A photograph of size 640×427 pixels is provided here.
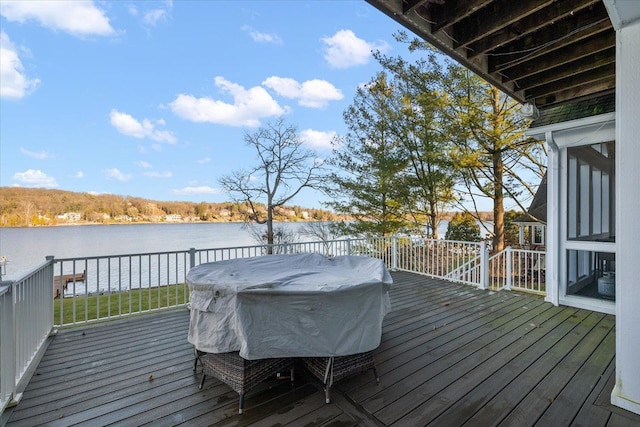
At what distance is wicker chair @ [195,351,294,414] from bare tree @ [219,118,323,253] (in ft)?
36.8

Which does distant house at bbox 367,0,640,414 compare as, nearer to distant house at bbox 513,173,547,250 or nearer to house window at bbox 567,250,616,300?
house window at bbox 567,250,616,300

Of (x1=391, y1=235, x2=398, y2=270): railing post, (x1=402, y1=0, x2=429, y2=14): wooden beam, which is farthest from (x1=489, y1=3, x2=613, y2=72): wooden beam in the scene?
(x1=391, y1=235, x2=398, y2=270): railing post

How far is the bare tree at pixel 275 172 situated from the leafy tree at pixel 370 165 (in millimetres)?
1222

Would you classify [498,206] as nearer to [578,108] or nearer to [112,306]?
[578,108]

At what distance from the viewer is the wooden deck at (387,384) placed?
1.97 meters

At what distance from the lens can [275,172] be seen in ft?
43.4

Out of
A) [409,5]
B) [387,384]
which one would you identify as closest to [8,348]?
[387,384]

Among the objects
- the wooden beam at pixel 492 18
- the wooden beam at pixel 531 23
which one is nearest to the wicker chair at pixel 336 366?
the wooden beam at pixel 492 18

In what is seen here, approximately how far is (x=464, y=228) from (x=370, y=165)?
15.9ft

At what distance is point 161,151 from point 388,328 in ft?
63.7

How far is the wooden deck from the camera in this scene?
6.45 ft

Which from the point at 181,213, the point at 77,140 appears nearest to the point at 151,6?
the point at 181,213

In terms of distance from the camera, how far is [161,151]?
18531 millimetres

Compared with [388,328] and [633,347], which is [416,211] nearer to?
[388,328]
